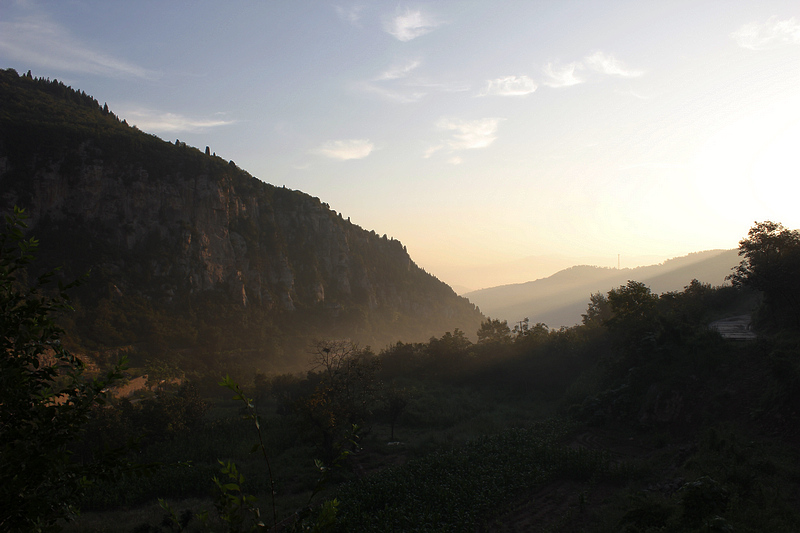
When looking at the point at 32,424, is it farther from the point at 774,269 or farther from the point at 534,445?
the point at 774,269

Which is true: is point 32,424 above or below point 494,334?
above

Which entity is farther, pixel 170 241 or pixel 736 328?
pixel 170 241

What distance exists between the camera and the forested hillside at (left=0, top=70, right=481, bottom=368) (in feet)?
254

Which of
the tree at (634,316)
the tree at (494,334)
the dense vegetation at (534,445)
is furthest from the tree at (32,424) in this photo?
the tree at (494,334)

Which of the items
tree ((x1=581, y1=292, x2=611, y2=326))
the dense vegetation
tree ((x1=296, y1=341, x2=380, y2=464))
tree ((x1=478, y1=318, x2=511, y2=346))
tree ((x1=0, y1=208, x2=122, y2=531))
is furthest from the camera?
tree ((x1=478, y1=318, x2=511, y2=346))

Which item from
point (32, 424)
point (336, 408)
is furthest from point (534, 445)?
point (32, 424)

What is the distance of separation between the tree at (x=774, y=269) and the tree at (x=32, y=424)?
2664 cm

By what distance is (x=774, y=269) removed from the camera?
20453mm

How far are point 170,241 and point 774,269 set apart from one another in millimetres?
102053

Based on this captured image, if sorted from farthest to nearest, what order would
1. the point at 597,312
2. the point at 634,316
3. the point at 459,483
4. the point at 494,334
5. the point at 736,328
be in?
the point at 494,334 < the point at 597,312 < the point at 634,316 < the point at 736,328 < the point at 459,483

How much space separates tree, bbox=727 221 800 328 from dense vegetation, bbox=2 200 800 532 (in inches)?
4.0

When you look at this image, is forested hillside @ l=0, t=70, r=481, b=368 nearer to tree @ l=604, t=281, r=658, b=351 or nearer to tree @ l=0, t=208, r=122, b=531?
tree @ l=604, t=281, r=658, b=351

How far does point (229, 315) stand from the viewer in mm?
94750

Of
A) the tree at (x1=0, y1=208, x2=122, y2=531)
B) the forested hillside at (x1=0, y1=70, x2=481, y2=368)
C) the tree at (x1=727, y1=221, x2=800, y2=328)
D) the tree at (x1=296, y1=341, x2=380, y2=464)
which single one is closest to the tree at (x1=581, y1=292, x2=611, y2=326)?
the tree at (x1=727, y1=221, x2=800, y2=328)
